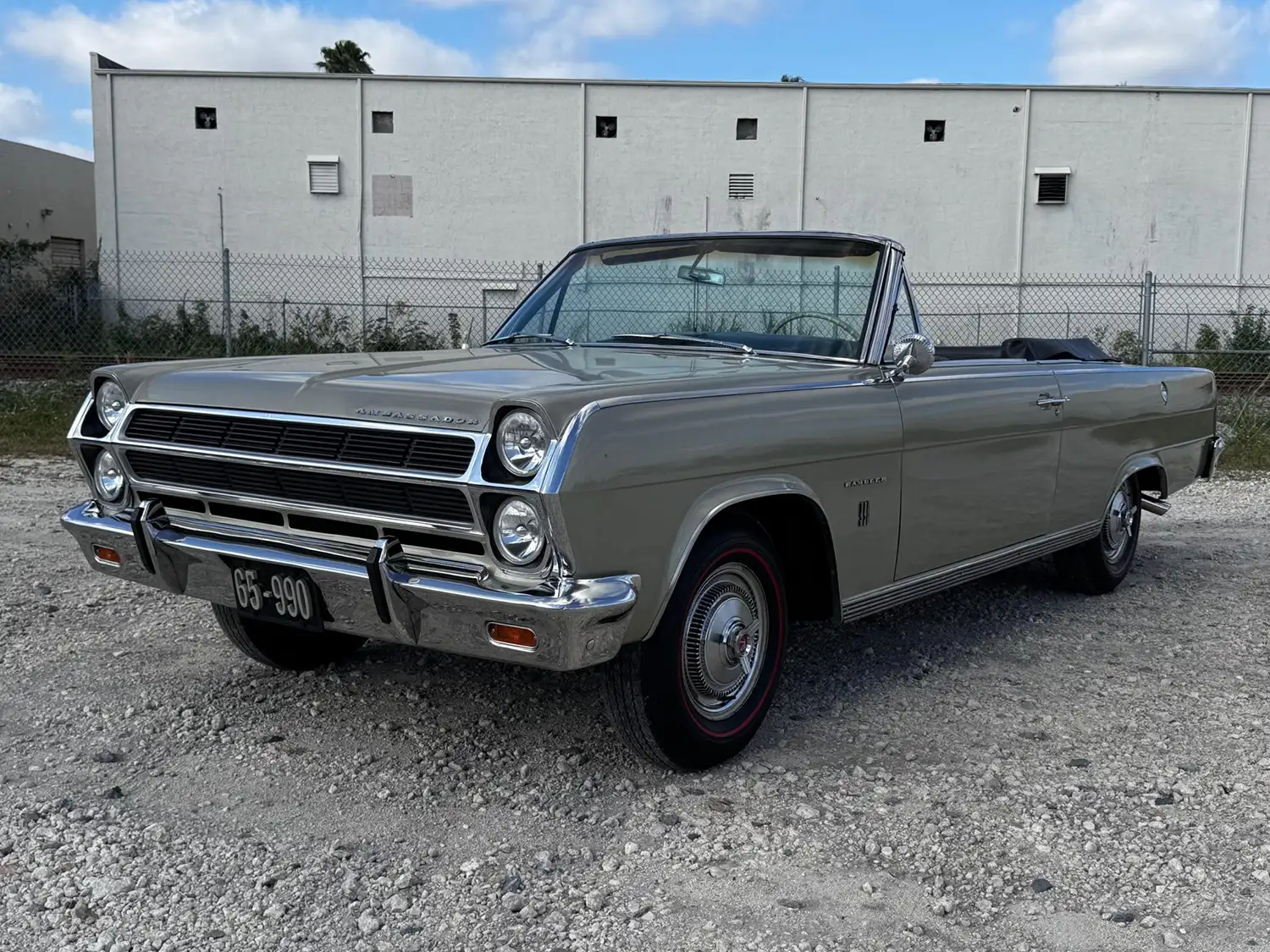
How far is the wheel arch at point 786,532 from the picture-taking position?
10.2ft

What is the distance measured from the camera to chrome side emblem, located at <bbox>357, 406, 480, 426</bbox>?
290 cm

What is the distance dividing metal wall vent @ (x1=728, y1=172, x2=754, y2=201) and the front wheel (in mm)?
17519

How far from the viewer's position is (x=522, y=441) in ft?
9.37

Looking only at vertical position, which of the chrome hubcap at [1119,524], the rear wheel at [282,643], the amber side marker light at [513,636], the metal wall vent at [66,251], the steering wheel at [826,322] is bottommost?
the rear wheel at [282,643]

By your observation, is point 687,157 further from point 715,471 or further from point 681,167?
point 715,471

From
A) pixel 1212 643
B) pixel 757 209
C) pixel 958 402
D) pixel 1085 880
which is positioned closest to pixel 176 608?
pixel 958 402

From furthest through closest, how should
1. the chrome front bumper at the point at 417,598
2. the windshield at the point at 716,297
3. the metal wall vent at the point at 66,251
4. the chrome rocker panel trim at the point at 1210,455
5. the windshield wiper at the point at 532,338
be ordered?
1. the metal wall vent at the point at 66,251
2. the chrome rocker panel trim at the point at 1210,455
3. the windshield wiper at the point at 532,338
4. the windshield at the point at 716,297
5. the chrome front bumper at the point at 417,598

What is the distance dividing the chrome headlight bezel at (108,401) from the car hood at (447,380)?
69 millimetres

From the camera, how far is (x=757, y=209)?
802 inches

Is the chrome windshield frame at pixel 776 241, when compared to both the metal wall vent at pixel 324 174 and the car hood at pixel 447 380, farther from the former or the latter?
the metal wall vent at pixel 324 174

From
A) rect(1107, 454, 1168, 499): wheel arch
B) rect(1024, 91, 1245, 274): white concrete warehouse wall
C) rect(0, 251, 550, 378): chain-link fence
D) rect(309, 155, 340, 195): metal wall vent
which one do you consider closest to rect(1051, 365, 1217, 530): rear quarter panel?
rect(1107, 454, 1168, 499): wheel arch

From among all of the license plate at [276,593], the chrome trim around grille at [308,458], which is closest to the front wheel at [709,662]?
the chrome trim around grille at [308,458]

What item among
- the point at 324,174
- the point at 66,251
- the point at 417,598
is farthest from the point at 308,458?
the point at 66,251

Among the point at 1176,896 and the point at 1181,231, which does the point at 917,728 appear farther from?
the point at 1181,231
